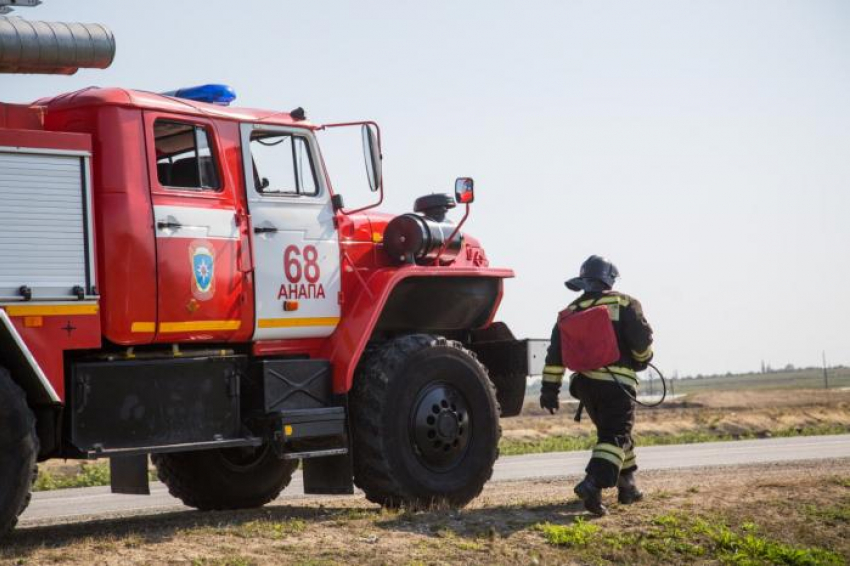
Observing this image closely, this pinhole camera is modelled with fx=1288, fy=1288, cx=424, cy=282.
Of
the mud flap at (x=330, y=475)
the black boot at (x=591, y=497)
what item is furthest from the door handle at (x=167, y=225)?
the black boot at (x=591, y=497)

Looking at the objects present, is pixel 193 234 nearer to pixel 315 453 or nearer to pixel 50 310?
pixel 50 310

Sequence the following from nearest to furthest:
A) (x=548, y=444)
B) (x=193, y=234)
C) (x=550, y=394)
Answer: (x=193, y=234)
(x=550, y=394)
(x=548, y=444)

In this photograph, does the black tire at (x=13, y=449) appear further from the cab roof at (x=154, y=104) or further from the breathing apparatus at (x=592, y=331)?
the breathing apparatus at (x=592, y=331)

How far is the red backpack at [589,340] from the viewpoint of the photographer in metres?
10.5

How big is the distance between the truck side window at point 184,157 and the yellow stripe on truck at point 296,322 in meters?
1.12

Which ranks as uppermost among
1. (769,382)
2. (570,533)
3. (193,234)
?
(193,234)

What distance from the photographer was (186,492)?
38.4ft

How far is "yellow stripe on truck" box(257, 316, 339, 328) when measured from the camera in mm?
10227

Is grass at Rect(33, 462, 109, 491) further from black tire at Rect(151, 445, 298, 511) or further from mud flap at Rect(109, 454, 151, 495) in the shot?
mud flap at Rect(109, 454, 151, 495)

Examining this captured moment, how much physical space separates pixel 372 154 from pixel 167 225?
78.3 inches

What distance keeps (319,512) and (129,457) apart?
166 centimetres

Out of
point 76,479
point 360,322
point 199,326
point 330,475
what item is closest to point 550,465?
point 76,479

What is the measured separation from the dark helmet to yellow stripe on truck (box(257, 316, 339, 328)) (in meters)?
2.07

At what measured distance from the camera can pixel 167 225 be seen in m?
9.45
